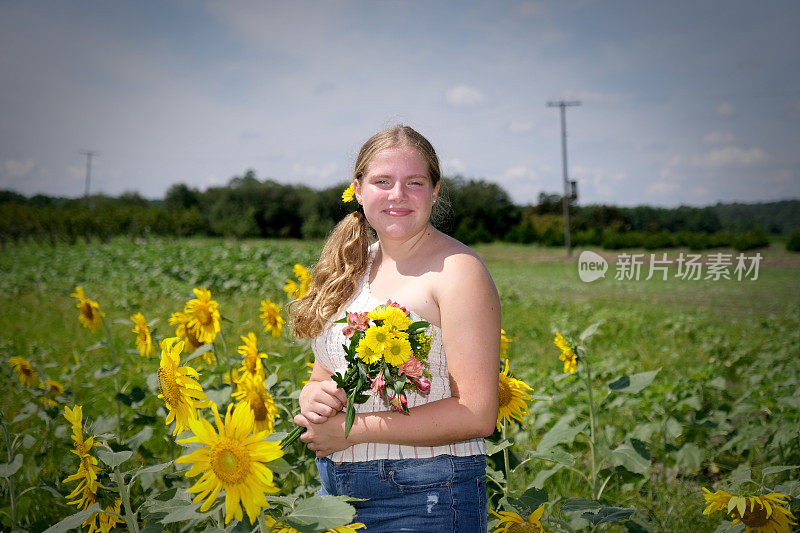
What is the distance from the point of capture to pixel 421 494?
46.6 inches

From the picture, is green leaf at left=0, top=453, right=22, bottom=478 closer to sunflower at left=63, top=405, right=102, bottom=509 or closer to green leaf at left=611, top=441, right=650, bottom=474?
sunflower at left=63, top=405, right=102, bottom=509

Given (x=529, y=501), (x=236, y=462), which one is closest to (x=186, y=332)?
(x=236, y=462)

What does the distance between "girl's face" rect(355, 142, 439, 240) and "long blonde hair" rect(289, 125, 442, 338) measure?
0.09ft

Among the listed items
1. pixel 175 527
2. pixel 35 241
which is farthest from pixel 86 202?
pixel 175 527

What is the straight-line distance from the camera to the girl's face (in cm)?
131

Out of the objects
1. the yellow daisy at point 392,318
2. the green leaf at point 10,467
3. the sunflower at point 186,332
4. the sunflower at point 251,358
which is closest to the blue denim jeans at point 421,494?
the yellow daisy at point 392,318

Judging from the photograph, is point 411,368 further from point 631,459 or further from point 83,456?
point 631,459

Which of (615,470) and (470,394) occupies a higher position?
(470,394)

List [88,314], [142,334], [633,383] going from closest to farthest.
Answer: [633,383]
[142,334]
[88,314]

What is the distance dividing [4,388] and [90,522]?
284cm

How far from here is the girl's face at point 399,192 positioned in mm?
1309

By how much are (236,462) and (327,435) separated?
283 mm

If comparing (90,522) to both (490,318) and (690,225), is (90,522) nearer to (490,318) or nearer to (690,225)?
(490,318)

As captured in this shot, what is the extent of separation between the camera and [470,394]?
1136 mm
